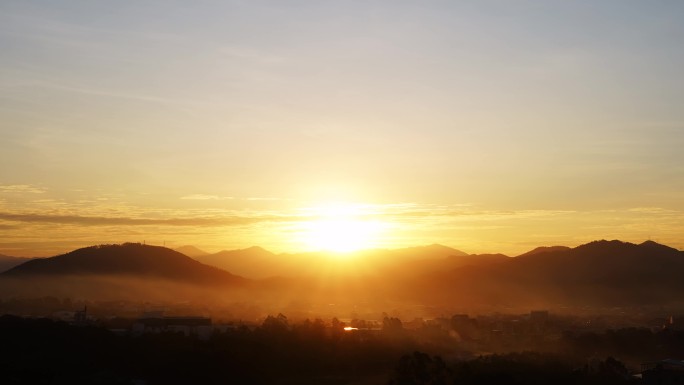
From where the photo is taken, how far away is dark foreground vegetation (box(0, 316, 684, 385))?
3200cm

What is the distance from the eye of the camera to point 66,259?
102 meters

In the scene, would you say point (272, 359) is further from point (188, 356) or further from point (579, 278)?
point (579, 278)

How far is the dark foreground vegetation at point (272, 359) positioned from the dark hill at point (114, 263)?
193 feet

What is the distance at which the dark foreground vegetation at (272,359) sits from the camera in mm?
32000

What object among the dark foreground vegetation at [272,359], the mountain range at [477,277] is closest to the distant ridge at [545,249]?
the mountain range at [477,277]

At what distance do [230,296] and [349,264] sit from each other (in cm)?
9168

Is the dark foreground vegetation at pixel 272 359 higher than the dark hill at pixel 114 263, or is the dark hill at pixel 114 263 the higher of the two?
the dark hill at pixel 114 263

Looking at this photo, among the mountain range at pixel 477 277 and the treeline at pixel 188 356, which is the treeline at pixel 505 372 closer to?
the treeline at pixel 188 356

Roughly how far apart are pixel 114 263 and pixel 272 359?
6918 cm

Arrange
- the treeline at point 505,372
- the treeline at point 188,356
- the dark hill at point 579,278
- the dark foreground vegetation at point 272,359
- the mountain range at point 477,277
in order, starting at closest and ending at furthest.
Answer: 1. the treeline at point 505,372
2. the dark foreground vegetation at point 272,359
3. the treeline at point 188,356
4. the mountain range at point 477,277
5. the dark hill at point 579,278

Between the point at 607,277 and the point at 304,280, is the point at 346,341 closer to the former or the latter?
the point at 607,277

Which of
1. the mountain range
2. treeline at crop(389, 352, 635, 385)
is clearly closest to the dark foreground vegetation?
treeline at crop(389, 352, 635, 385)

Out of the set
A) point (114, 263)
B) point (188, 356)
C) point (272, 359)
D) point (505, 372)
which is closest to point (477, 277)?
point (114, 263)

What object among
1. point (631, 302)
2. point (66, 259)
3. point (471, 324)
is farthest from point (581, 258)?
point (66, 259)
